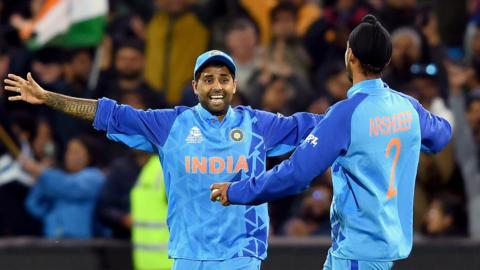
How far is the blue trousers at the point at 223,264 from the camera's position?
7.91 meters

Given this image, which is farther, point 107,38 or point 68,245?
point 107,38

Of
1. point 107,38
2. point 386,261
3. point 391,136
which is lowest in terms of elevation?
point 386,261

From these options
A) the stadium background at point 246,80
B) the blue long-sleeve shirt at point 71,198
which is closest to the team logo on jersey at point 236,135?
the stadium background at point 246,80

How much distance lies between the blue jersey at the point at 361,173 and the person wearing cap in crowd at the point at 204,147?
751 mm

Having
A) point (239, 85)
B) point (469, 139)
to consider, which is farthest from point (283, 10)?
point (469, 139)

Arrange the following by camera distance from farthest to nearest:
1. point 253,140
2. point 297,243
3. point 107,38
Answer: point 107,38 → point 297,243 → point 253,140

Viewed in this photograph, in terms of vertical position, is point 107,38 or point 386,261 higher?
point 107,38

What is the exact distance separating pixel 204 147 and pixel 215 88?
1.16 feet

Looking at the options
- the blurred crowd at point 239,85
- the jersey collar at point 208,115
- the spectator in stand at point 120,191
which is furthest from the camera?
the spectator in stand at point 120,191

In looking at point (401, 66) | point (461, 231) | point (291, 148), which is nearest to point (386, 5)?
point (401, 66)

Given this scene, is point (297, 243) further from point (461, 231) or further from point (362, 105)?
point (362, 105)

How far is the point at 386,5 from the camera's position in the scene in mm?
13180

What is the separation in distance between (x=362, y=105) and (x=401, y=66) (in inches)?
213

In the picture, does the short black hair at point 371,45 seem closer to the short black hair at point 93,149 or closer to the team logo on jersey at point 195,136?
the team logo on jersey at point 195,136
